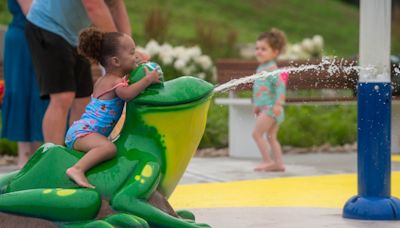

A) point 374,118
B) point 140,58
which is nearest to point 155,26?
point 140,58

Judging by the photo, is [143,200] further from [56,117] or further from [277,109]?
[277,109]

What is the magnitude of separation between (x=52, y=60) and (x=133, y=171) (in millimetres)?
2424

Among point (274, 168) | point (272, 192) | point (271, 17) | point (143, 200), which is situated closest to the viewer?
point (143, 200)

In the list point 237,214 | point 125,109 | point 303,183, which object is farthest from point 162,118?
point 303,183

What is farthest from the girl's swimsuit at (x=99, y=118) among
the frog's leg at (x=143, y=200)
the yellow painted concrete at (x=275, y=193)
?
the yellow painted concrete at (x=275, y=193)

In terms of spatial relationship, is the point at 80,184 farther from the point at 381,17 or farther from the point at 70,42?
the point at 70,42

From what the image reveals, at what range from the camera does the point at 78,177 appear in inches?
178

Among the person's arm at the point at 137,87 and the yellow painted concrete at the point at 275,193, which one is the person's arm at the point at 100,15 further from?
the person's arm at the point at 137,87

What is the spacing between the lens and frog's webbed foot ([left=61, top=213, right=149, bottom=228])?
174 inches

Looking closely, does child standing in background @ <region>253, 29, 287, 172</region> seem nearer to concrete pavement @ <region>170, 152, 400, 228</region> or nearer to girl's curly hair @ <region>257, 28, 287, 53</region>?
girl's curly hair @ <region>257, 28, 287, 53</region>

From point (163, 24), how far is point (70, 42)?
10.4 meters

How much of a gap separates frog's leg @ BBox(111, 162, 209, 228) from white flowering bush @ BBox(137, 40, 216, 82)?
833 centimetres

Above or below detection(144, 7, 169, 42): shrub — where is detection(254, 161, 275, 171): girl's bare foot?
below

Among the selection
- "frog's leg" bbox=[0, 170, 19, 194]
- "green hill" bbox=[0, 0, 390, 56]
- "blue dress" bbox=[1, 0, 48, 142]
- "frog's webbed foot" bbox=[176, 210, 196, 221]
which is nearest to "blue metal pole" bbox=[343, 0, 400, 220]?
"frog's webbed foot" bbox=[176, 210, 196, 221]
